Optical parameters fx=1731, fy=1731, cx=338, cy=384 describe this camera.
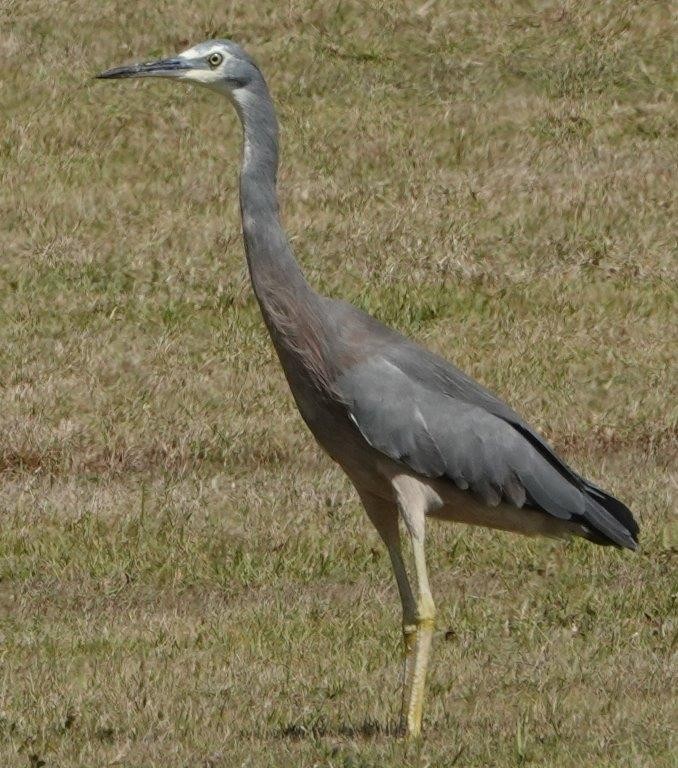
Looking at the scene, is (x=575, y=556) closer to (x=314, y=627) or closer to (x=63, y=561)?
(x=314, y=627)

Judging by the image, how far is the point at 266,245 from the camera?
23.4ft

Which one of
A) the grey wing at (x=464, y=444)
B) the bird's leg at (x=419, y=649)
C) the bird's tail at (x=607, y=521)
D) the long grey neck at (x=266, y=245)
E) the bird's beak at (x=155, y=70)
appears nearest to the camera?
the bird's leg at (x=419, y=649)

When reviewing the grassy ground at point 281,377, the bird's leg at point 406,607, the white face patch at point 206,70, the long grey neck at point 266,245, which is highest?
the white face patch at point 206,70

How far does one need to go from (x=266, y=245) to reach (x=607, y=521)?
1901 mm

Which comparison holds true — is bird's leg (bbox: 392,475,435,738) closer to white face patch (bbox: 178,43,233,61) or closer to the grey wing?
the grey wing

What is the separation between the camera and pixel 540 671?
7.54 m

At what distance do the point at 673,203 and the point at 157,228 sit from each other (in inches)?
180

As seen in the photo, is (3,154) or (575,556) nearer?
(575,556)

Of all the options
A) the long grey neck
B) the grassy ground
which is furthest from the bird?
the grassy ground

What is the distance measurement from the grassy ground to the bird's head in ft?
8.40

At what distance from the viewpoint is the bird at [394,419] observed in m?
7.03

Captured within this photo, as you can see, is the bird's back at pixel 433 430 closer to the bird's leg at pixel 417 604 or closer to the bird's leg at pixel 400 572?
the bird's leg at pixel 417 604

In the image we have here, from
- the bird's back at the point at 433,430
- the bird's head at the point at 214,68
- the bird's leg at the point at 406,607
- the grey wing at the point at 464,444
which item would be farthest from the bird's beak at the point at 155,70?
the bird's leg at the point at 406,607

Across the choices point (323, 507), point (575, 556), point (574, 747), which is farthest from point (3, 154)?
point (574, 747)
